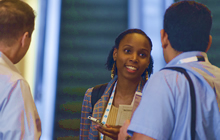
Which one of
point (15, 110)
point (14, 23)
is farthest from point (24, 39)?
point (15, 110)

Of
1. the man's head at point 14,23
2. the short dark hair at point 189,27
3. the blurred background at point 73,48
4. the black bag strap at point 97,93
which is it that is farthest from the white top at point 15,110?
the blurred background at point 73,48

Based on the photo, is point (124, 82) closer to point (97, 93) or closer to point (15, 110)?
point (97, 93)

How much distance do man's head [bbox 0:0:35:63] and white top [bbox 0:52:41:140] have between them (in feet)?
0.62

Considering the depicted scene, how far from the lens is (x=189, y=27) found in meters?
1.01

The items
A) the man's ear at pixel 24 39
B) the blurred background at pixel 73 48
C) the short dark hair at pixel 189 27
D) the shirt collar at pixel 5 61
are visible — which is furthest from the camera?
the blurred background at pixel 73 48

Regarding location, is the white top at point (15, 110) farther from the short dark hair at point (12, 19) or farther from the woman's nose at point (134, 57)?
the woman's nose at point (134, 57)

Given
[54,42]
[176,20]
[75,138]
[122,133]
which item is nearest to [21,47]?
[122,133]

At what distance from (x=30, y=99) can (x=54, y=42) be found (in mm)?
2172

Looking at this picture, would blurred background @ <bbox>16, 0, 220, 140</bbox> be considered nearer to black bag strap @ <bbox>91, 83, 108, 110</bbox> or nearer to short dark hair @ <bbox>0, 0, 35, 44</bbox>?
black bag strap @ <bbox>91, 83, 108, 110</bbox>

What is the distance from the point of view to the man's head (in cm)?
126

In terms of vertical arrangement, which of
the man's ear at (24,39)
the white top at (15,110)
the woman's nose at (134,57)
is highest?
the man's ear at (24,39)

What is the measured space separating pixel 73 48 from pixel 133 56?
6.76ft

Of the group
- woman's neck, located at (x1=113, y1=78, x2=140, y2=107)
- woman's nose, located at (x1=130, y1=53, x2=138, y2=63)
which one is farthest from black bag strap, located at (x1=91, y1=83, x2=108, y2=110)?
woman's nose, located at (x1=130, y1=53, x2=138, y2=63)

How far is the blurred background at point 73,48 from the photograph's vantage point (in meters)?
3.08
